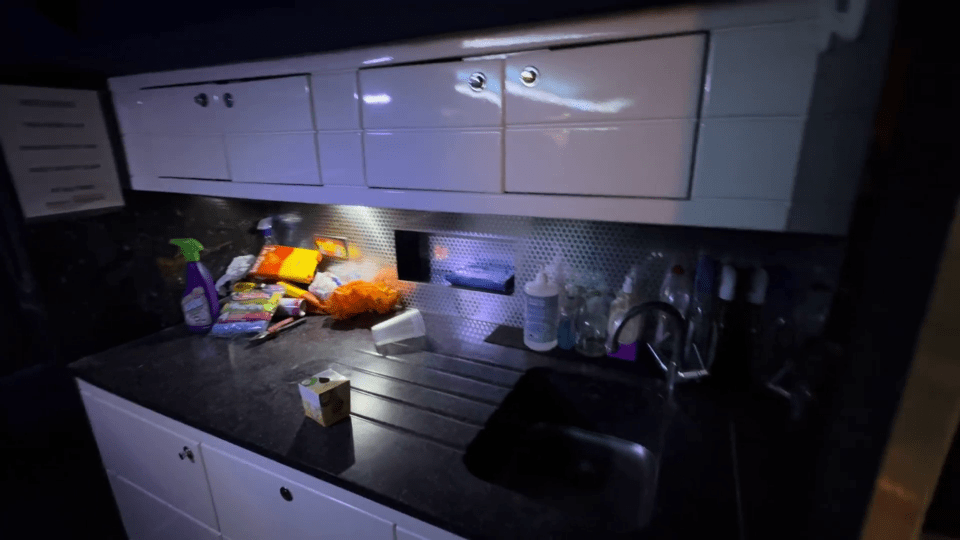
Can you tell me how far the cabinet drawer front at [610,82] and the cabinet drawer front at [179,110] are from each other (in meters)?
0.88

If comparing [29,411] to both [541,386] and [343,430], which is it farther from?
[541,386]

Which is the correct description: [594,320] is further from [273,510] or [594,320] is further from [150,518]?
[150,518]

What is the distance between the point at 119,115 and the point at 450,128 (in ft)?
3.86

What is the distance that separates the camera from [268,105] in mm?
1070

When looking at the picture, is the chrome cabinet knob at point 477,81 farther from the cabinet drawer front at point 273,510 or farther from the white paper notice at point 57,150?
the white paper notice at point 57,150

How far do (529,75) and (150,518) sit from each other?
1.64 metres

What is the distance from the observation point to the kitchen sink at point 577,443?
93 cm

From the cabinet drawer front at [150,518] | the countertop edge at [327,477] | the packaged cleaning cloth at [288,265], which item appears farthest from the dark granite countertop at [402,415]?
the cabinet drawer front at [150,518]

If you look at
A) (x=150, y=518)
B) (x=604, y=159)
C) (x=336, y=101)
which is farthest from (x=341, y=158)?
(x=150, y=518)

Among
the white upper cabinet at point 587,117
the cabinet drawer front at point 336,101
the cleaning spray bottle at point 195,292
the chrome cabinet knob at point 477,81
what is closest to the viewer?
the white upper cabinet at point 587,117

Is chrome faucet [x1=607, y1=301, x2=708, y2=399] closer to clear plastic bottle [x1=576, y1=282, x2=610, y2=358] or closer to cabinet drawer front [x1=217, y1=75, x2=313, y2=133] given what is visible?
clear plastic bottle [x1=576, y1=282, x2=610, y2=358]

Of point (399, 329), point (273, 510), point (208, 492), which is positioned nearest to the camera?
point (273, 510)

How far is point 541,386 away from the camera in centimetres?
113

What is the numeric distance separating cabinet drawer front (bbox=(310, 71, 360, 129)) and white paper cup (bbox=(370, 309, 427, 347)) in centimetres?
58
